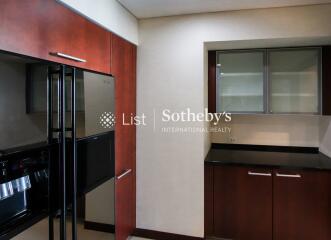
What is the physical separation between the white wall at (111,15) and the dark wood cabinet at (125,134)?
0.09 metres

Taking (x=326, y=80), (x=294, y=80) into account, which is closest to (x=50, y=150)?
(x=294, y=80)

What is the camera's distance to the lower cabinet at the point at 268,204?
7.57 ft

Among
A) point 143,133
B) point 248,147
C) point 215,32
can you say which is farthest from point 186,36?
point 248,147

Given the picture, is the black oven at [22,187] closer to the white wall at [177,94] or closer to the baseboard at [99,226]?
the baseboard at [99,226]

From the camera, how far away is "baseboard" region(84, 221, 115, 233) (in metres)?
1.45

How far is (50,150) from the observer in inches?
45.8

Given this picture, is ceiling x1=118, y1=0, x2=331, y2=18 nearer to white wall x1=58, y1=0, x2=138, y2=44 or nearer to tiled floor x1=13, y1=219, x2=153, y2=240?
white wall x1=58, y1=0, x2=138, y2=44

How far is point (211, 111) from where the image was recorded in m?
2.82

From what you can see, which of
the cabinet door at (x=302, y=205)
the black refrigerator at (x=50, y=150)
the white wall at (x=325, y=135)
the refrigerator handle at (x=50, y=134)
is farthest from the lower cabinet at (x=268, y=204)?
the refrigerator handle at (x=50, y=134)

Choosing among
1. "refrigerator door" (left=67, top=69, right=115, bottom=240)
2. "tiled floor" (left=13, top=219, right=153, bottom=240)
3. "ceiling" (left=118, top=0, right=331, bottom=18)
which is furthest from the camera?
"ceiling" (left=118, top=0, right=331, bottom=18)

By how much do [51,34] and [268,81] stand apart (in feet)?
7.17

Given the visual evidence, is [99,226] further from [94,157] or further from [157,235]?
[157,235]

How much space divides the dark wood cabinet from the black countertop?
82cm

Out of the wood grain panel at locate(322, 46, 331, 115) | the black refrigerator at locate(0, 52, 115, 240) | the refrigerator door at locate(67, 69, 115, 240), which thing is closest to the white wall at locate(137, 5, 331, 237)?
the wood grain panel at locate(322, 46, 331, 115)
